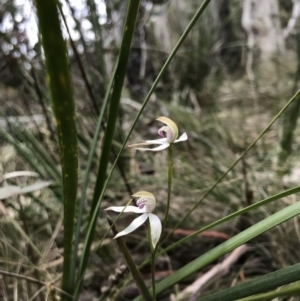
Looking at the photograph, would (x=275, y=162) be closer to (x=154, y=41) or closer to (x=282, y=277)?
(x=282, y=277)

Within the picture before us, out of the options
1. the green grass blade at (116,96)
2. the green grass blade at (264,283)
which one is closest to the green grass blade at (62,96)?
the green grass blade at (116,96)

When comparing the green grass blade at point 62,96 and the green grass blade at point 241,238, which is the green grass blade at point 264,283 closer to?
the green grass blade at point 241,238

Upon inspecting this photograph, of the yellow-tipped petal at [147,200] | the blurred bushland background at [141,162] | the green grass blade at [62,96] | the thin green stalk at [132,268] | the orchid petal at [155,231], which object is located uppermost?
the green grass blade at [62,96]

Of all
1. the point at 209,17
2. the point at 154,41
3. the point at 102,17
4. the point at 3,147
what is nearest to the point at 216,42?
the point at 209,17

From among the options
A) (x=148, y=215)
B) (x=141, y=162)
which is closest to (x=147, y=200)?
(x=148, y=215)

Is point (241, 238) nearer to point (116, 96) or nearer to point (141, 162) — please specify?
point (116, 96)

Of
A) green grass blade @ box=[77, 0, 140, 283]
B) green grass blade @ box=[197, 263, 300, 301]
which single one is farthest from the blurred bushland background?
green grass blade @ box=[197, 263, 300, 301]

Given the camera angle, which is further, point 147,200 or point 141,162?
point 141,162
